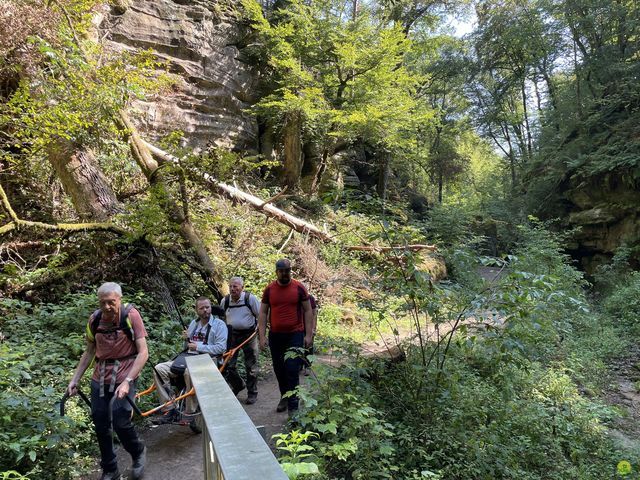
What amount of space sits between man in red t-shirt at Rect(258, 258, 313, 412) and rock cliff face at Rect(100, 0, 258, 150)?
34.0ft

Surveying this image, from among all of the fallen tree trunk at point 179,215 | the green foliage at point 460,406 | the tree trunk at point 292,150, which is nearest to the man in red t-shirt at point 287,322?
the green foliage at point 460,406

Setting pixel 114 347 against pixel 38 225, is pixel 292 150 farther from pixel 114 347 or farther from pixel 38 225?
pixel 114 347

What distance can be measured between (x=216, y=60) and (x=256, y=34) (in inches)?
90.0

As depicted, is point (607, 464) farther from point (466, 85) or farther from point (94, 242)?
A: point (466, 85)

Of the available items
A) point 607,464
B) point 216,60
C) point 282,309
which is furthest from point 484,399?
point 216,60

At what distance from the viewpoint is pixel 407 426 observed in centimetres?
521

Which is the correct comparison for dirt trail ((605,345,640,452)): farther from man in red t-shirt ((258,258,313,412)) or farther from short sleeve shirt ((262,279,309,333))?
short sleeve shirt ((262,279,309,333))

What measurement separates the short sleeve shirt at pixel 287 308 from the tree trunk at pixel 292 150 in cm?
1188

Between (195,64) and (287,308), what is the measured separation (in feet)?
44.4

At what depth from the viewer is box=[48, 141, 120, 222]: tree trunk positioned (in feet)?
27.8

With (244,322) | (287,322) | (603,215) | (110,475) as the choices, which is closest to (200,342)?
(244,322)

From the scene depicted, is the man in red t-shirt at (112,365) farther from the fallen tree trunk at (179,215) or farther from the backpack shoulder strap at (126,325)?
the fallen tree trunk at (179,215)

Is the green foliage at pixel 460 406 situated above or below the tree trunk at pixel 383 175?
below

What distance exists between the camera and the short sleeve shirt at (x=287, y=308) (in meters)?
5.01
